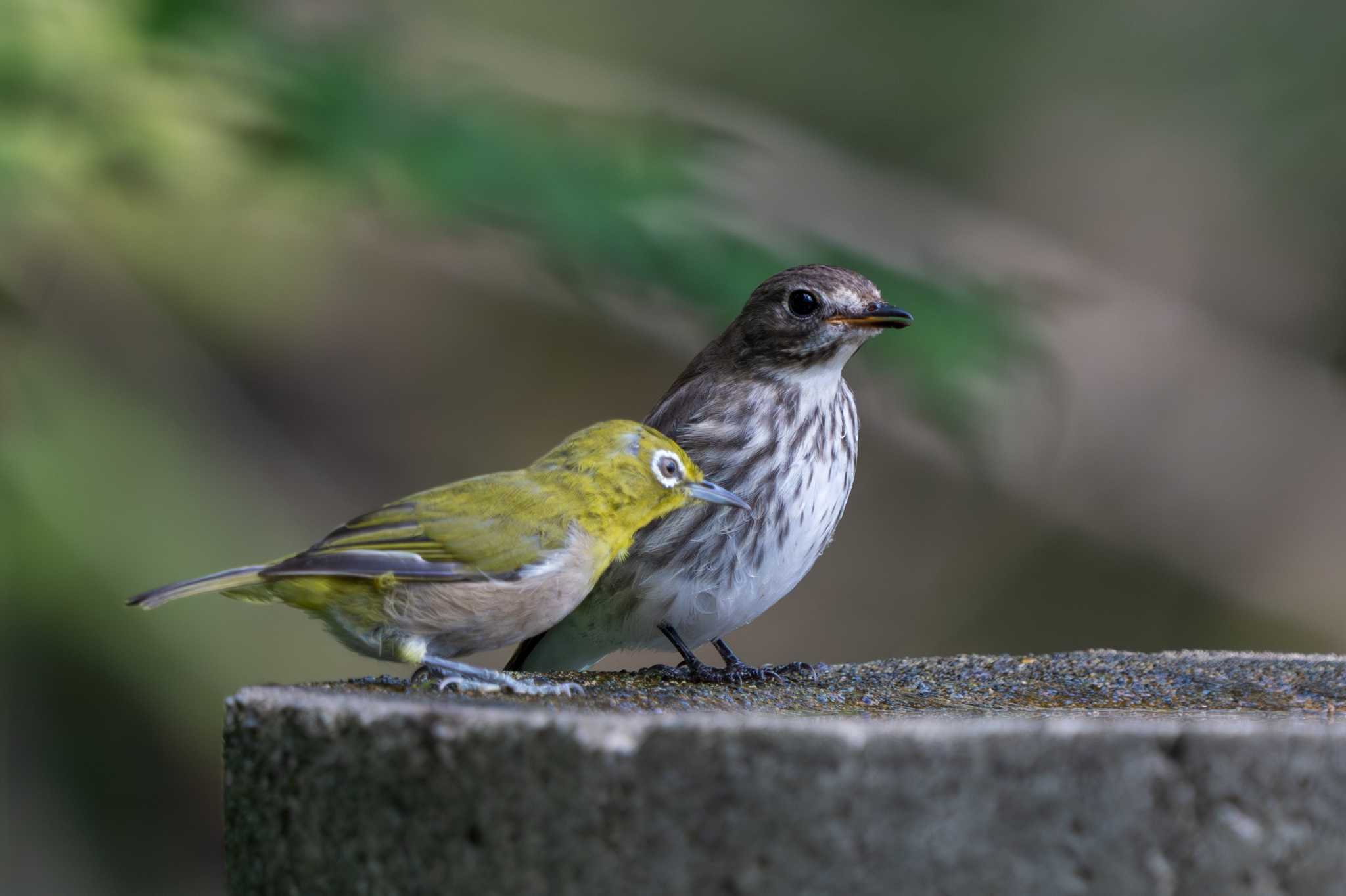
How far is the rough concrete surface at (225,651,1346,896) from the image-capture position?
1941mm

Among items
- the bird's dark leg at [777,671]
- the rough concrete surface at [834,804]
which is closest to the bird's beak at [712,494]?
the bird's dark leg at [777,671]

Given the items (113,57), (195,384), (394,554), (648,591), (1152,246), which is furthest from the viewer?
(1152,246)

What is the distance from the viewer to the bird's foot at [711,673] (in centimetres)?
379

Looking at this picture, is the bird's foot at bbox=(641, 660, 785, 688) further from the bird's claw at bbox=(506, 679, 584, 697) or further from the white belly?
the bird's claw at bbox=(506, 679, 584, 697)

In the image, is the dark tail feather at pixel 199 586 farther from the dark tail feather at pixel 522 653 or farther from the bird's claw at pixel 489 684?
the dark tail feather at pixel 522 653

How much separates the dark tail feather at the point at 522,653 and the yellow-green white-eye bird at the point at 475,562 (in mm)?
1012

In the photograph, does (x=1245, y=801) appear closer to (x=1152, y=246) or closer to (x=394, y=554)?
(x=394, y=554)

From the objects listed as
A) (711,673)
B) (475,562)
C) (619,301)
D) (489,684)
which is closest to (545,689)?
(489,684)

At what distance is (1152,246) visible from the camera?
9.57m

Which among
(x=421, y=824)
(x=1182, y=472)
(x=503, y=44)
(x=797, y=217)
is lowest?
(x=1182, y=472)

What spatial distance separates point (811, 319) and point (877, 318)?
0.69 feet

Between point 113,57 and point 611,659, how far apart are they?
13.4 feet

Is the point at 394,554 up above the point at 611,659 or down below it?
above

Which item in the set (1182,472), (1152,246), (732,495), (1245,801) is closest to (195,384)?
(732,495)
